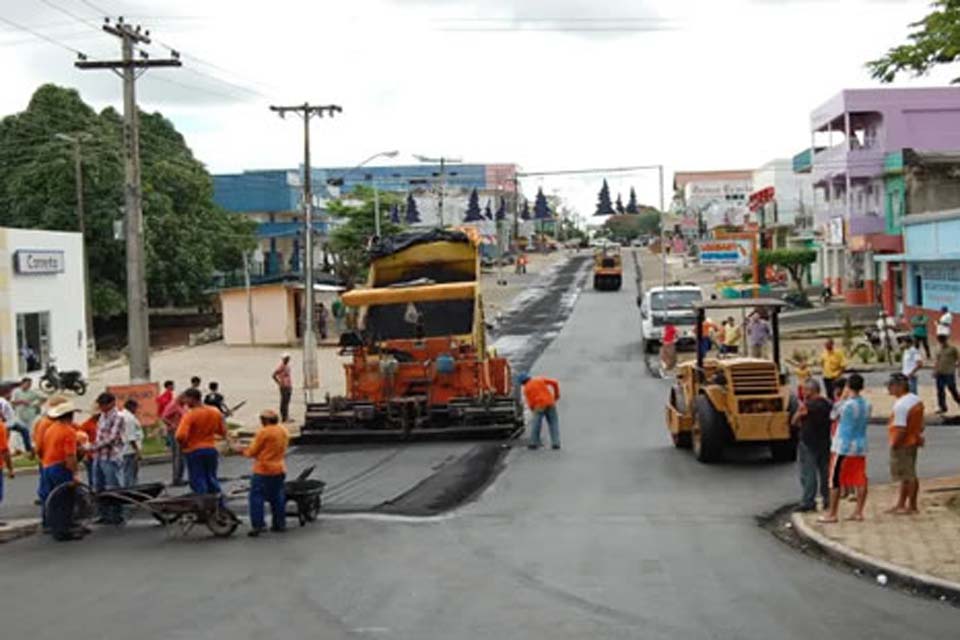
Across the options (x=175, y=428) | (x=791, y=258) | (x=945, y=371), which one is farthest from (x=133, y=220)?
(x=791, y=258)

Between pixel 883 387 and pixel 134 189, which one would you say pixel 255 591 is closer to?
pixel 134 189

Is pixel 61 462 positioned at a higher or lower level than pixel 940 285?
lower

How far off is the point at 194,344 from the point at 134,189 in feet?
93.3

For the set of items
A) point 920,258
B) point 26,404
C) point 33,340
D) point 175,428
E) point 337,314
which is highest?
point 920,258

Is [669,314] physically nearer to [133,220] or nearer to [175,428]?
[133,220]

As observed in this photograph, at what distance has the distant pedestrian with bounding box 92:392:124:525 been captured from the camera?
15516 mm

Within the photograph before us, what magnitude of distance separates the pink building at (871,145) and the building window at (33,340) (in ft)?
103

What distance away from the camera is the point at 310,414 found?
23812 millimetres

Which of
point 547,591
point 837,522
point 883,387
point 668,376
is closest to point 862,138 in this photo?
point 668,376

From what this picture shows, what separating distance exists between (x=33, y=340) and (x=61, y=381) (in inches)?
77.8

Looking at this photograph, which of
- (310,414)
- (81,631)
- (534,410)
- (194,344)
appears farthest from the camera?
(194,344)

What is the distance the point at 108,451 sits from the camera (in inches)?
622

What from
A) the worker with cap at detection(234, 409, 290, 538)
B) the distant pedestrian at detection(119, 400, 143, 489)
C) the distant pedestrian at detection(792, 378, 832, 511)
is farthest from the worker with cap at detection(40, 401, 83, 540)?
the distant pedestrian at detection(792, 378, 832, 511)

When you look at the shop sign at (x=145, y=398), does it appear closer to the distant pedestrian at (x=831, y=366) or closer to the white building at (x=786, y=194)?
the distant pedestrian at (x=831, y=366)
